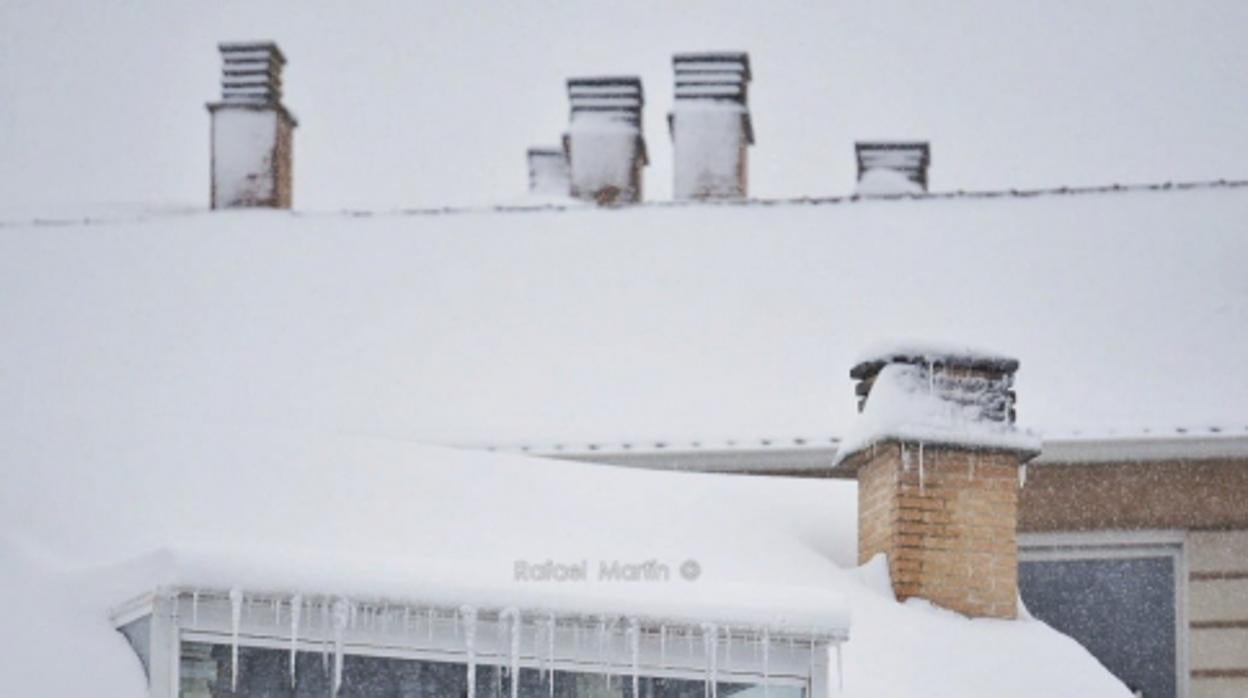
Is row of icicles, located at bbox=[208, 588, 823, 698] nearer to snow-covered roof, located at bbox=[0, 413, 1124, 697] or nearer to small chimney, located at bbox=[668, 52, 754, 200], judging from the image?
snow-covered roof, located at bbox=[0, 413, 1124, 697]

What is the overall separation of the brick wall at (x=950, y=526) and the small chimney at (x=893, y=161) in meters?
9.19

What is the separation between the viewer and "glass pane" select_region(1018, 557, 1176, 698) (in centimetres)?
1282

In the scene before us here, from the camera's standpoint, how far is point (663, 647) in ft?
24.7

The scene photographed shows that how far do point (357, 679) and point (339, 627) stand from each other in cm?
24

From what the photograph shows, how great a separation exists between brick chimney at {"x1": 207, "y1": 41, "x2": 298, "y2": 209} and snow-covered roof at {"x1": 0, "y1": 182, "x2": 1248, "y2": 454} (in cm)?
152

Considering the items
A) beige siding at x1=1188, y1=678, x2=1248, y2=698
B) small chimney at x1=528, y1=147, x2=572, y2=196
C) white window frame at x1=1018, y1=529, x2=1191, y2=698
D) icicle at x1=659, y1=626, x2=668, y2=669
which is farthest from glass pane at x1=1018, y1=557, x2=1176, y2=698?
small chimney at x1=528, y1=147, x2=572, y2=196

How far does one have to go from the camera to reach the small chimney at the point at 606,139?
18.9 meters

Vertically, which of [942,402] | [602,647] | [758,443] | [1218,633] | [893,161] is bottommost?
[602,647]

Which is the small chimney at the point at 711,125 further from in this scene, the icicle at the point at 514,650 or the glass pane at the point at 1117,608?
the icicle at the point at 514,650

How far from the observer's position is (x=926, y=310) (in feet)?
49.7

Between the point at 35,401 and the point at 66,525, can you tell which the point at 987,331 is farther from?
the point at 66,525

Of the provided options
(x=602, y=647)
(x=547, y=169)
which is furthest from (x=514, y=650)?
(x=547, y=169)

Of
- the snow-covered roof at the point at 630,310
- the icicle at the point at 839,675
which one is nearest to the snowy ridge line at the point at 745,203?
the snow-covered roof at the point at 630,310

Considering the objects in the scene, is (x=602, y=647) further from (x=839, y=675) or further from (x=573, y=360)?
(x=573, y=360)
